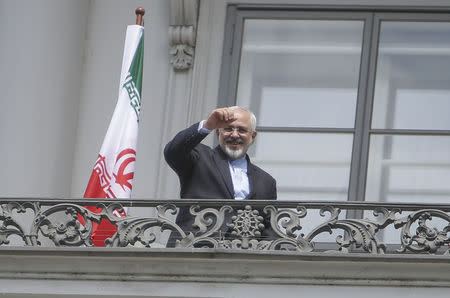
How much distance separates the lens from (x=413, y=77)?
16.1 m

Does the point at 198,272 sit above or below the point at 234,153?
below

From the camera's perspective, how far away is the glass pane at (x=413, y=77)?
16016 mm

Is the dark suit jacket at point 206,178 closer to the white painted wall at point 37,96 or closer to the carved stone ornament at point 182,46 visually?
the white painted wall at point 37,96

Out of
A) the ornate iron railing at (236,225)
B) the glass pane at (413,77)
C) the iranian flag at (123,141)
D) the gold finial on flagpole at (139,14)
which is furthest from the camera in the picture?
the glass pane at (413,77)

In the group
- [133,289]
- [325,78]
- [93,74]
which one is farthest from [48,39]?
[133,289]

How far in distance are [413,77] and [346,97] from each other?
0.55 m

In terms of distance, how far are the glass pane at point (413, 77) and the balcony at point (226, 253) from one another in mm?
2563

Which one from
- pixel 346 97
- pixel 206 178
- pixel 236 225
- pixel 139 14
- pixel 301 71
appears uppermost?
pixel 139 14

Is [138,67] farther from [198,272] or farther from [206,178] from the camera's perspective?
[198,272]

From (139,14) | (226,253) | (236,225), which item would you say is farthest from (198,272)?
(139,14)

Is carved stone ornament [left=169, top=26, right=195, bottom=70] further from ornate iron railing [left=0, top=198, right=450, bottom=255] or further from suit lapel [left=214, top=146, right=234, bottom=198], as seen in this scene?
ornate iron railing [left=0, top=198, right=450, bottom=255]

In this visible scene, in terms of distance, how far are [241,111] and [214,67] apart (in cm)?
245

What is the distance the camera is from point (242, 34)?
53.9ft

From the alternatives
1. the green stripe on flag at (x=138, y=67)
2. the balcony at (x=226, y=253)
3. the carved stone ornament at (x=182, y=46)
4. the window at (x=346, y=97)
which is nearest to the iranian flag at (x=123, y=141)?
the green stripe on flag at (x=138, y=67)
